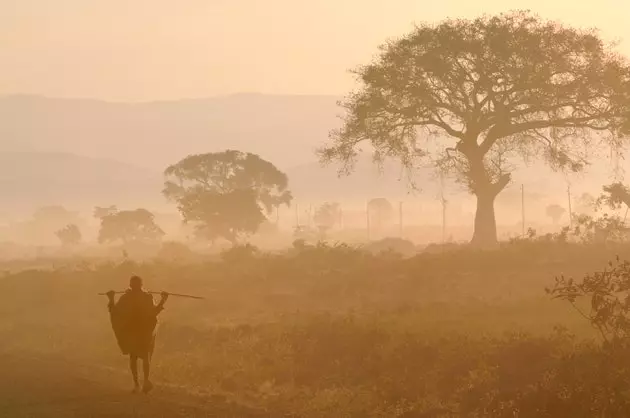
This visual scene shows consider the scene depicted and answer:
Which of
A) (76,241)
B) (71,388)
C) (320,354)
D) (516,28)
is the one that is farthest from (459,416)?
(76,241)

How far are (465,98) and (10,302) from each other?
79.7ft

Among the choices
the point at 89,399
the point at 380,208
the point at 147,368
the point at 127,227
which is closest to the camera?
the point at 89,399

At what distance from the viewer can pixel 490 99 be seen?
38.8 metres

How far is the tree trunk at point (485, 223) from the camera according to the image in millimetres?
39406

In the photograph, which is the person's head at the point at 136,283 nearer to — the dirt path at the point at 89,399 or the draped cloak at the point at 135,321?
the draped cloak at the point at 135,321

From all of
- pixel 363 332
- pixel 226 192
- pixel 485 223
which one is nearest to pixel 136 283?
pixel 363 332

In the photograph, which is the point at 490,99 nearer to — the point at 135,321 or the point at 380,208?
the point at 135,321

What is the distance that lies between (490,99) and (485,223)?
6391 mm

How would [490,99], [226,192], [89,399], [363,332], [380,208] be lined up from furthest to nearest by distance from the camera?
[380,208] < [226,192] < [490,99] < [363,332] < [89,399]

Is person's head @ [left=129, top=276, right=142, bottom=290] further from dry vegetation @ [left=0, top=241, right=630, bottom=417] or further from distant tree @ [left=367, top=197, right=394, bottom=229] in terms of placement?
distant tree @ [left=367, top=197, right=394, bottom=229]

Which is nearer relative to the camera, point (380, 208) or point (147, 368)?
point (147, 368)

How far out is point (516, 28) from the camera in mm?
38469

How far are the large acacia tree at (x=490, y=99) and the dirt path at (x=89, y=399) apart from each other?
80.3ft

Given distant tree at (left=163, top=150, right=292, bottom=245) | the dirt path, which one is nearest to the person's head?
the dirt path
